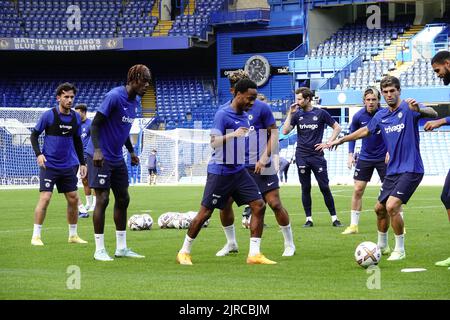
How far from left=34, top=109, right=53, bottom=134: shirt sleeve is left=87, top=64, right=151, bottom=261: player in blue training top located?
233cm

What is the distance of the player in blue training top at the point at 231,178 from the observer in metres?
11.9

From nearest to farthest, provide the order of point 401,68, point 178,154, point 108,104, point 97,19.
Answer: point 108,104 < point 178,154 < point 401,68 < point 97,19

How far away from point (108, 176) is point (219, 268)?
6.94ft

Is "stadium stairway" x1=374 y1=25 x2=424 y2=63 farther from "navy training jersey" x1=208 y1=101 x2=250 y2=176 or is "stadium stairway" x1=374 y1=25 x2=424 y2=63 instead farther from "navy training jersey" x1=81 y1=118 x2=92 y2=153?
"navy training jersey" x1=208 y1=101 x2=250 y2=176

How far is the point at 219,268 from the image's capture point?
1170 cm

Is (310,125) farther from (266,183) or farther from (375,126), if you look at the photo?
(375,126)

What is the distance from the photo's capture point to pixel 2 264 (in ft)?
40.2

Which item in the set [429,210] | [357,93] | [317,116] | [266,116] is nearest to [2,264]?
[266,116]

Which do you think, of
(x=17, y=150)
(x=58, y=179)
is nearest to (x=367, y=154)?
(x=58, y=179)

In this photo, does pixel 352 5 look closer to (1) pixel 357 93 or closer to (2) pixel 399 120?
(1) pixel 357 93

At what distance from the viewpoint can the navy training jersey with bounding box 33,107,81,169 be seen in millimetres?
15156

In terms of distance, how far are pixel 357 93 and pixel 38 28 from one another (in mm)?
22422

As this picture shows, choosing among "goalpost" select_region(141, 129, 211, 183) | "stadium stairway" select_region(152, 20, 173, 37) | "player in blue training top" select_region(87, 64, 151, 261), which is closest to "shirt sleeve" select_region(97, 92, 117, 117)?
"player in blue training top" select_region(87, 64, 151, 261)

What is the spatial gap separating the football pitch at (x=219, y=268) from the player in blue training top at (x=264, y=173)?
301 mm
